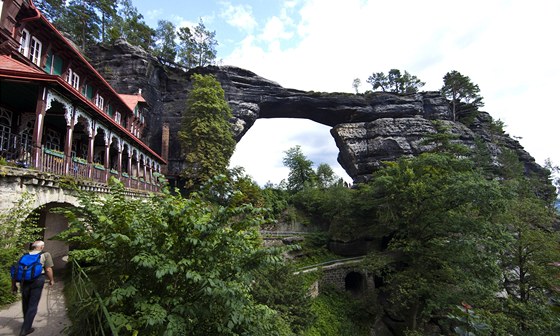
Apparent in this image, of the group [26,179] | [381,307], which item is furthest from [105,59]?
[381,307]

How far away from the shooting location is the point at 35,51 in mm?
14477

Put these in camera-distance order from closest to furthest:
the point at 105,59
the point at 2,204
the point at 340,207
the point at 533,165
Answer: the point at 2,204, the point at 340,207, the point at 105,59, the point at 533,165

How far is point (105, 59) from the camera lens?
1225 inches

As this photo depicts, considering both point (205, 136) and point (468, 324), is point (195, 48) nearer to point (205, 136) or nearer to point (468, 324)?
point (205, 136)

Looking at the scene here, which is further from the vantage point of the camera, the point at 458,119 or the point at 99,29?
the point at 458,119

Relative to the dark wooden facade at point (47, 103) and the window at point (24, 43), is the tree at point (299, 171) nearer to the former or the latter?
the dark wooden facade at point (47, 103)

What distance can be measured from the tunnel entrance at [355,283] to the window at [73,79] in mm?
25435

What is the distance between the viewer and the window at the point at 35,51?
46.6ft

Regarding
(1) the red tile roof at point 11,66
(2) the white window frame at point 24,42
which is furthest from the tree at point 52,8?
(1) the red tile roof at point 11,66

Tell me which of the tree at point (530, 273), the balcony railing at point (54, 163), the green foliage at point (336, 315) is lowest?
the green foliage at point (336, 315)

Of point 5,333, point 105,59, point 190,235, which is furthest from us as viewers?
point 105,59

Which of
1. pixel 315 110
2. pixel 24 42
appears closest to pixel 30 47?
pixel 24 42

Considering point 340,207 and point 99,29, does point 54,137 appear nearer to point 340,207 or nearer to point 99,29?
point 340,207

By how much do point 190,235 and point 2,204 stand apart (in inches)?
282
